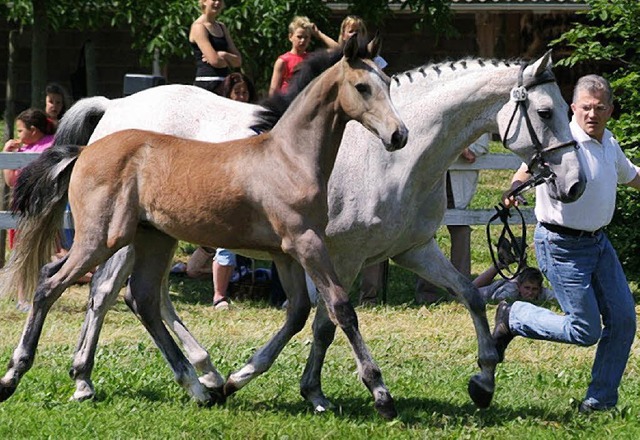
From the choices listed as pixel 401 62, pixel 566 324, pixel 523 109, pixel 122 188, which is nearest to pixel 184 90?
pixel 122 188

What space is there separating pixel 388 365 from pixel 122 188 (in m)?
2.33

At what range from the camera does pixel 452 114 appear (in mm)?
6887

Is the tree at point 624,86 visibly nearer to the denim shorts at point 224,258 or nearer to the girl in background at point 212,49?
the girl in background at point 212,49

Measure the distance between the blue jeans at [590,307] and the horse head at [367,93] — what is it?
3.72ft

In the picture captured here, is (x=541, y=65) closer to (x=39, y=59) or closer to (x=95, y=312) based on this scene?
(x=95, y=312)

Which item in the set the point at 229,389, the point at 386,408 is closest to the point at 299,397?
the point at 229,389

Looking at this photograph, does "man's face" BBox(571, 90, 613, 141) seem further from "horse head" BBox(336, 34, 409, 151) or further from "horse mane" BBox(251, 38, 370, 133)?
"horse mane" BBox(251, 38, 370, 133)

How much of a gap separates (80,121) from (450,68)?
2737 millimetres

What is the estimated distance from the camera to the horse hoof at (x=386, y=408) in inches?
237

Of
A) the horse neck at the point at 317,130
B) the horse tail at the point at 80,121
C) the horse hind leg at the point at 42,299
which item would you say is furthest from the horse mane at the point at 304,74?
the horse tail at the point at 80,121

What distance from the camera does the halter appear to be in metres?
6.34

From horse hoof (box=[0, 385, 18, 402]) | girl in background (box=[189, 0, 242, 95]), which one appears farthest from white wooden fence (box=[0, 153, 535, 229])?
A: horse hoof (box=[0, 385, 18, 402])

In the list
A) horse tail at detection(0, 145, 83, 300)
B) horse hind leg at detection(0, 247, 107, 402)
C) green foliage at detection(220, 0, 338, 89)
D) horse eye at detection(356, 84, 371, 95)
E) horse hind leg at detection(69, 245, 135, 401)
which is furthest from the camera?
green foliage at detection(220, 0, 338, 89)

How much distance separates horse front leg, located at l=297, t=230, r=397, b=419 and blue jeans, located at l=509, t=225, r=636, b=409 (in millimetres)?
1034
